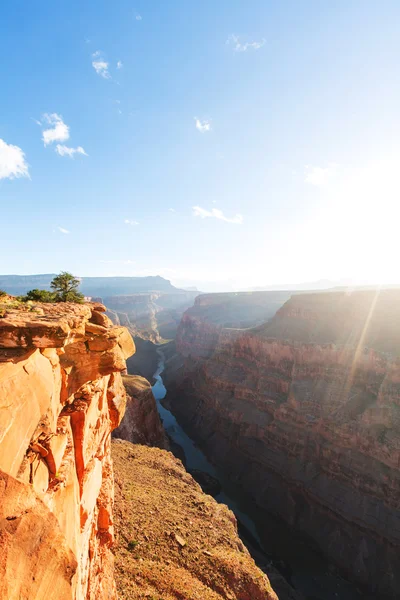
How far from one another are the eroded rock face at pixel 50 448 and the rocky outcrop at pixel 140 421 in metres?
30.1

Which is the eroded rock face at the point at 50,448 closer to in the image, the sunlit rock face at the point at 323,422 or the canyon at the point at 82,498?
the canyon at the point at 82,498

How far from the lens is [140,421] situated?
4572 cm

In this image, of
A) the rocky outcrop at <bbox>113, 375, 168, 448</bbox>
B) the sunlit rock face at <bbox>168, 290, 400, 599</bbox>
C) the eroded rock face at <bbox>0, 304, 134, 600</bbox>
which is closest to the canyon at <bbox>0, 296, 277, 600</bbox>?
the eroded rock face at <bbox>0, 304, 134, 600</bbox>

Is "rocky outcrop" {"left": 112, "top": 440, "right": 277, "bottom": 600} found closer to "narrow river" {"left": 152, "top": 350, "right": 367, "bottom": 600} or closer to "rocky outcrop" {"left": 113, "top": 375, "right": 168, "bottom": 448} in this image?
"narrow river" {"left": 152, "top": 350, "right": 367, "bottom": 600}

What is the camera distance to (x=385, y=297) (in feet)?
171

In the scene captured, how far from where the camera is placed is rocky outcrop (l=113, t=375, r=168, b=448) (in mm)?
43406

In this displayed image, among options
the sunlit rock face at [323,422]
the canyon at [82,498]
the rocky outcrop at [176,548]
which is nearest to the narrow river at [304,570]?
the sunlit rock face at [323,422]

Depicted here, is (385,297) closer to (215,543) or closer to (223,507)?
(223,507)

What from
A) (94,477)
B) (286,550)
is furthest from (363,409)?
(94,477)

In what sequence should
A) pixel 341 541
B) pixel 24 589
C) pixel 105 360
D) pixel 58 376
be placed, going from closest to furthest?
1. pixel 24 589
2. pixel 58 376
3. pixel 105 360
4. pixel 341 541

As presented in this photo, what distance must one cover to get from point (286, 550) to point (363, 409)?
60.0 ft

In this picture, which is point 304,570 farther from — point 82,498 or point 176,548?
point 82,498

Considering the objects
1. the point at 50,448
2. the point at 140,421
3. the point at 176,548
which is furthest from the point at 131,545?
the point at 140,421

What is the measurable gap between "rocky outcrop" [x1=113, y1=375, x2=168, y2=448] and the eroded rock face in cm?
3009
